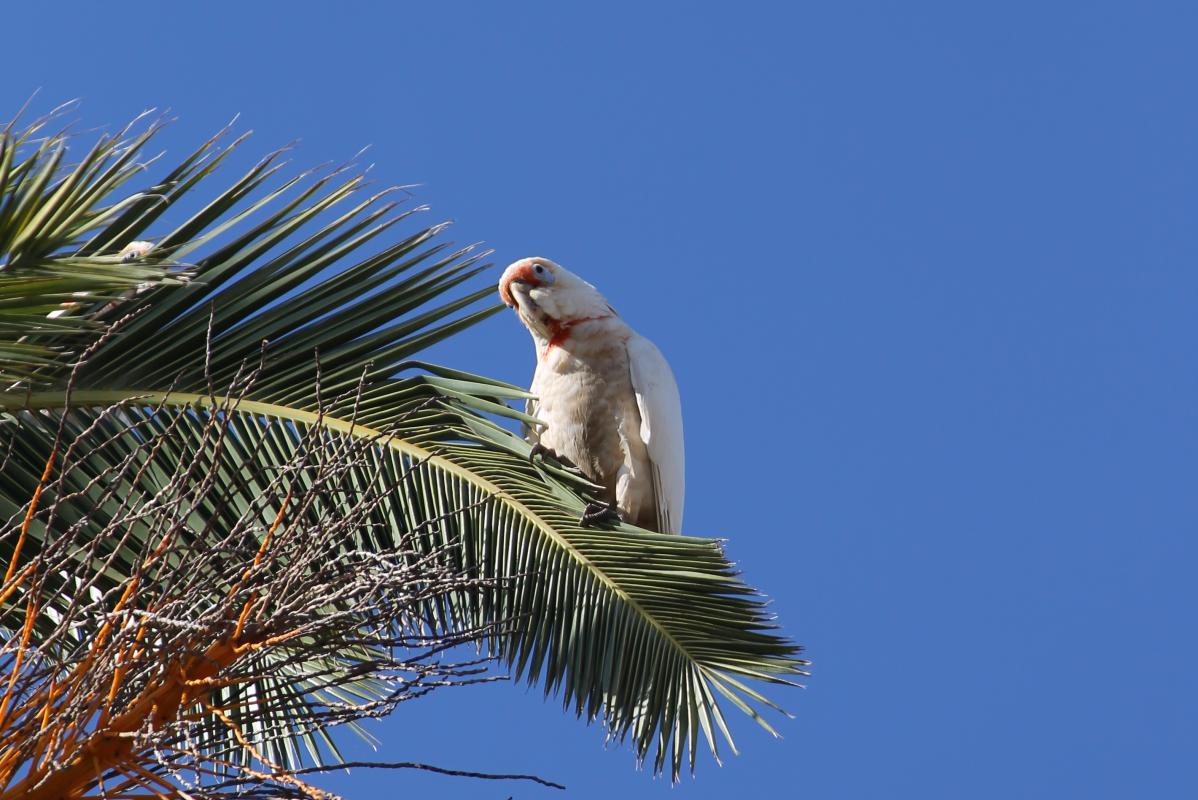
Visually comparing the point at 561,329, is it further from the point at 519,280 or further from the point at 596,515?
the point at 596,515

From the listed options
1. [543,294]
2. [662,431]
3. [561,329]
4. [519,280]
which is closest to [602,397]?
[662,431]

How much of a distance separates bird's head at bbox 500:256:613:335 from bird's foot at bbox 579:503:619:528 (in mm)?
1514

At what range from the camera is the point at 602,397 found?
7000mm

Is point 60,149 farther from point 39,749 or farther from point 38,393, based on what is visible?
point 39,749

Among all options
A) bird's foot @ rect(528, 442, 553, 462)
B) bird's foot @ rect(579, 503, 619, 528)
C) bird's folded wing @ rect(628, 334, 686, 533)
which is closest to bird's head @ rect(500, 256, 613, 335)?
→ bird's folded wing @ rect(628, 334, 686, 533)

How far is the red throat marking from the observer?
7.19 meters

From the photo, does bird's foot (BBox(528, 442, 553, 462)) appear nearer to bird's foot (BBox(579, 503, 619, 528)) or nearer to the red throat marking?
bird's foot (BBox(579, 503, 619, 528))

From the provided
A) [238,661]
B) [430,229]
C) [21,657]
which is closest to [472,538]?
[430,229]

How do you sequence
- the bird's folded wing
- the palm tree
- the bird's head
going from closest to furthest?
1. the palm tree
2. the bird's folded wing
3. the bird's head

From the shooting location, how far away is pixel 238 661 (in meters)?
3.88

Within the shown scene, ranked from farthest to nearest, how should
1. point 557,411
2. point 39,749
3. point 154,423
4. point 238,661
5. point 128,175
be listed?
1. point 557,411
2. point 154,423
3. point 128,175
4. point 238,661
5. point 39,749

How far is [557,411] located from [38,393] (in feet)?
7.68

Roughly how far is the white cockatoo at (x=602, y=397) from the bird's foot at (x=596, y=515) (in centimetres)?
Result: 85

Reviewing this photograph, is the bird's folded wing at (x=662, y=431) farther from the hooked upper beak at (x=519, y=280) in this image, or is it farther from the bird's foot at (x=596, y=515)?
the bird's foot at (x=596, y=515)
